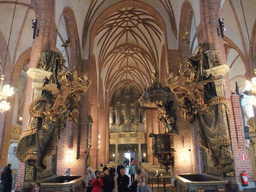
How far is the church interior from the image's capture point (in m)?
5.10

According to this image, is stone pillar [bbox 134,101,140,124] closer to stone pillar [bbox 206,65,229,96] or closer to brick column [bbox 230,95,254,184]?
stone pillar [bbox 206,65,229,96]

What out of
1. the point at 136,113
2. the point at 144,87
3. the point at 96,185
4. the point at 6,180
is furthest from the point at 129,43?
the point at 96,185

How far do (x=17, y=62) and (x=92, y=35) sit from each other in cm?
436

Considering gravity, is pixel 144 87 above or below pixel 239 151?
above

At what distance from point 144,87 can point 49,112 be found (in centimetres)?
584

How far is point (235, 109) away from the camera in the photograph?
5434 mm

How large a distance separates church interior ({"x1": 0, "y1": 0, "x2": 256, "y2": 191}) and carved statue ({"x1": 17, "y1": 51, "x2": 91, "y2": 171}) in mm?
26

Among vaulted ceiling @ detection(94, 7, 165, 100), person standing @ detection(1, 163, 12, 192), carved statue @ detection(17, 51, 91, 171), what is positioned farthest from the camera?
vaulted ceiling @ detection(94, 7, 165, 100)

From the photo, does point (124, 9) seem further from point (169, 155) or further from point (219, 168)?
point (219, 168)

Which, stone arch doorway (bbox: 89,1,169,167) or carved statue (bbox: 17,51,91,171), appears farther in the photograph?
stone arch doorway (bbox: 89,1,169,167)

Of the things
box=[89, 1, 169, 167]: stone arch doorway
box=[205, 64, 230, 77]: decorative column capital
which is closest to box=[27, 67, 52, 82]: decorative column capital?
box=[205, 64, 230, 77]: decorative column capital

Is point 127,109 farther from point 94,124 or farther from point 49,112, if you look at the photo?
point 49,112

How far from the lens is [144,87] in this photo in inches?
400

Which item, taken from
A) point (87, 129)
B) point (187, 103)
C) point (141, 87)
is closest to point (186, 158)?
point (187, 103)
